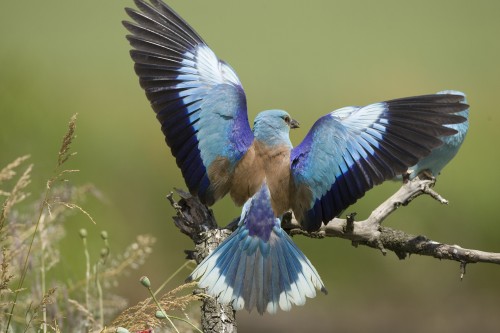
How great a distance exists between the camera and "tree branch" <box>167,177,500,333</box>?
208cm

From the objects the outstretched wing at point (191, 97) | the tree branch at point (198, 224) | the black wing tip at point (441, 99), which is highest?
the outstretched wing at point (191, 97)

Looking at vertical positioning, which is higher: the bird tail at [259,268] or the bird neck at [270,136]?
the bird neck at [270,136]

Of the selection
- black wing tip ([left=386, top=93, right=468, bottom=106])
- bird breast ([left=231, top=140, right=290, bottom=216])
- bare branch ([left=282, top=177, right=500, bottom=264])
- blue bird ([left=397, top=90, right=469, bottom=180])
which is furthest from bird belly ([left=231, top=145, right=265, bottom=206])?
blue bird ([left=397, top=90, right=469, bottom=180])

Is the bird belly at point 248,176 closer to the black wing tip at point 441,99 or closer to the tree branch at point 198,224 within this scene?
the tree branch at point 198,224

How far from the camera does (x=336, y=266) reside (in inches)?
158

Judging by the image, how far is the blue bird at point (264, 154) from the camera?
210cm

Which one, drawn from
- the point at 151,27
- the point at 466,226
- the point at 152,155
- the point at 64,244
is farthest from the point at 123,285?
the point at 151,27

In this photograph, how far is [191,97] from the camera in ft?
7.57

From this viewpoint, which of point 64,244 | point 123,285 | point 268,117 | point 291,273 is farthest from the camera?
point 123,285

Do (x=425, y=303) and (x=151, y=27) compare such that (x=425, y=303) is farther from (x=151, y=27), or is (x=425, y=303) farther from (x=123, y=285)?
(x=151, y=27)

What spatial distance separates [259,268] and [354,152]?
37 centimetres

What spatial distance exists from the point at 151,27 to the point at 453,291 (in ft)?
7.06

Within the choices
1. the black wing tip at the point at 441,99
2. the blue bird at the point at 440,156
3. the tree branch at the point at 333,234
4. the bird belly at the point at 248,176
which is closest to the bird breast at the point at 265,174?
the bird belly at the point at 248,176

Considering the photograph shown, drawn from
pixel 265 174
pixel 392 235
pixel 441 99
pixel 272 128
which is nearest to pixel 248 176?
pixel 265 174
